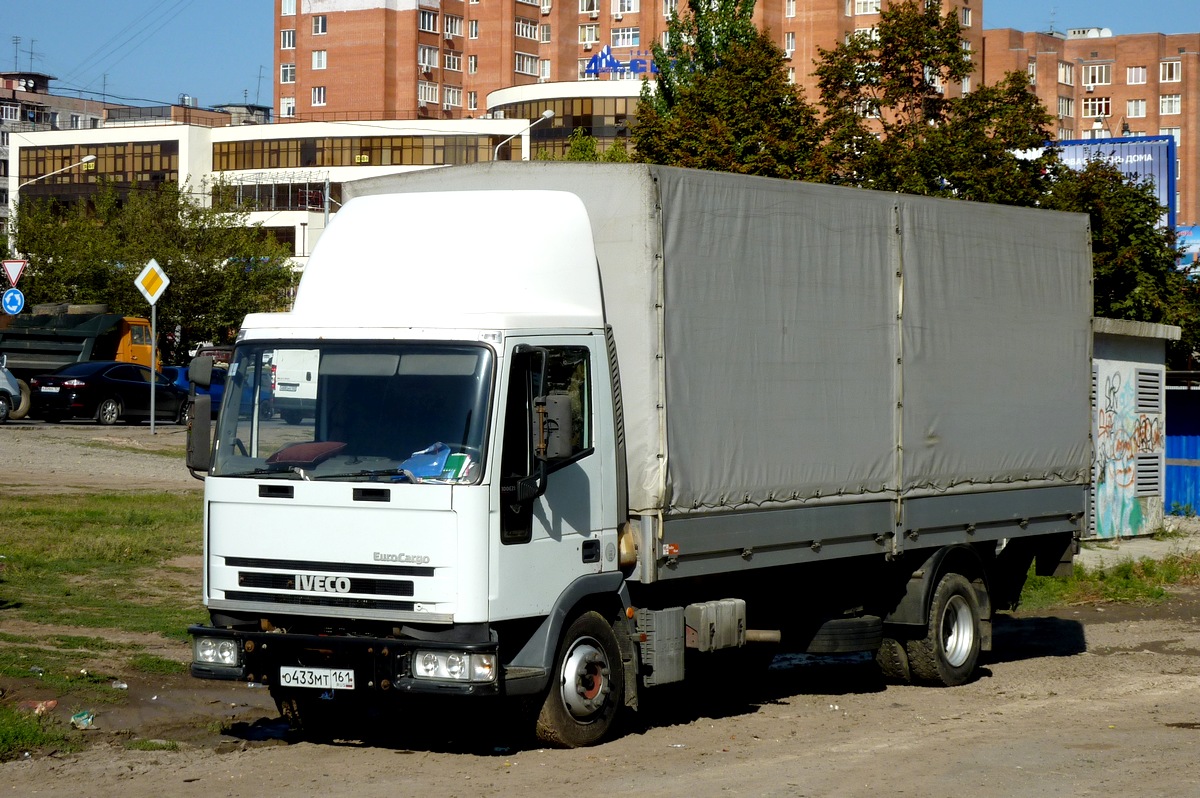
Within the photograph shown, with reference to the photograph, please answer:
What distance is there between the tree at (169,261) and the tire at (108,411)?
19831 millimetres

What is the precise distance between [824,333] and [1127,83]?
135 meters

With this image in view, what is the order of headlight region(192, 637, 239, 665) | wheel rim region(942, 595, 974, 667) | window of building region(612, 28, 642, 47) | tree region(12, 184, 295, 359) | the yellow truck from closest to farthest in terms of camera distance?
headlight region(192, 637, 239, 665) < wheel rim region(942, 595, 974, 667) < the yellow truck < tree region(12, 184, 295, 359) < window of building region(612, 28, 642, 47)

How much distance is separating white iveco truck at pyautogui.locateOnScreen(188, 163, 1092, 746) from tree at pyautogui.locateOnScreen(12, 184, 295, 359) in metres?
45.6

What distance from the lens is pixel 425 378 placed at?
8.13 metres

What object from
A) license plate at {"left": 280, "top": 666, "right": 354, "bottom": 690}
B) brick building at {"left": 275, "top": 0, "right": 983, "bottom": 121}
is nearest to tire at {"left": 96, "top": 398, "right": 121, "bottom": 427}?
license plate at {"left": 280, "top": 666, "right": 354, "bottom": 690}

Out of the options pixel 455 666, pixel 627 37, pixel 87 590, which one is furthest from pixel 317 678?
pixel 627 37

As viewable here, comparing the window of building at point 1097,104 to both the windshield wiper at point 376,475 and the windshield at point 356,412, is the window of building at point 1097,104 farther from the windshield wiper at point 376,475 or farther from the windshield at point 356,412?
the windshield wiper at point 376,475

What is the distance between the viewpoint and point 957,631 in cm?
1183

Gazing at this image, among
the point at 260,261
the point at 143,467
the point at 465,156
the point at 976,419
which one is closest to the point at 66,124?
the point at 465,156

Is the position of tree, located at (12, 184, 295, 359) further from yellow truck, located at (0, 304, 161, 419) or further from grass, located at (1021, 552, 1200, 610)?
grass, located at (1021, 552, 1200, 610)

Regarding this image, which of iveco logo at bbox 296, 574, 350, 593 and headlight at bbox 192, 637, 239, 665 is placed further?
headlight at bbox 192, 637, 239, 665

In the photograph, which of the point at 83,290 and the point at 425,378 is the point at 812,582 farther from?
the point at 83,290

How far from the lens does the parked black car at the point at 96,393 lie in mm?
33688

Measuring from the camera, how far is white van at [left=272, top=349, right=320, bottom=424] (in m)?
8.33
